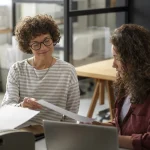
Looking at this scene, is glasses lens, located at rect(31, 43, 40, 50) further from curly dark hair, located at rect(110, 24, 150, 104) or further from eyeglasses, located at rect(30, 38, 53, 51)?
curly dark hair, located at rect(110, 24, 150, 104)

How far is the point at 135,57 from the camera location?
175cm

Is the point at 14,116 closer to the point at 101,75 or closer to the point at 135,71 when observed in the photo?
the point at 135,71

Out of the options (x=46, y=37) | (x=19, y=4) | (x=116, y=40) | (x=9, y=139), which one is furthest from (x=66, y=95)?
(x=19, y=4)

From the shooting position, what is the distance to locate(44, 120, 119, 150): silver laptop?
1.37 m

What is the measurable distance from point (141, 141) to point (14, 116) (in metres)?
0.63

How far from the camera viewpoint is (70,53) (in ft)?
14.3

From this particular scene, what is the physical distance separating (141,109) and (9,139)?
0.66 m

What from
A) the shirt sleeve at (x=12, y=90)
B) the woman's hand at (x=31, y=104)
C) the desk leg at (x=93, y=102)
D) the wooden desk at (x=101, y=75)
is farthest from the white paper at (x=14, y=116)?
the desk leg at (x=93, y=102)

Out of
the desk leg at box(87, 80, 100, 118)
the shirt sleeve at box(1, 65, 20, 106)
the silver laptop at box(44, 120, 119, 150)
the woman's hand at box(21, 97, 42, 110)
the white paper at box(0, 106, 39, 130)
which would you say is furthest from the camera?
the desk leg at box(87, 80, 100, 118)

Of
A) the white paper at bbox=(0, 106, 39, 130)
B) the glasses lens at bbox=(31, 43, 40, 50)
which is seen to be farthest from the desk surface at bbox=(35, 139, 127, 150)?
the glasses lens at bbox=(31, 43, 40, 50)

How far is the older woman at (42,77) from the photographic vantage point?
2.21 meters

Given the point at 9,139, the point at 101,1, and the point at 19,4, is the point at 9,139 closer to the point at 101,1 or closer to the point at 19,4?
the point at 101,1

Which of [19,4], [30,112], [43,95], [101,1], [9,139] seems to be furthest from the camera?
[19,4]

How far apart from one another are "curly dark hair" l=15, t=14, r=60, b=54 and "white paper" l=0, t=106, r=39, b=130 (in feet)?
1.65
